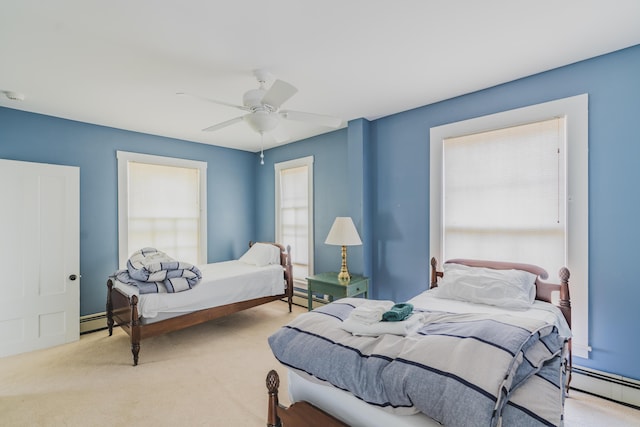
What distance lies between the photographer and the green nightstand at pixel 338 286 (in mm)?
3381

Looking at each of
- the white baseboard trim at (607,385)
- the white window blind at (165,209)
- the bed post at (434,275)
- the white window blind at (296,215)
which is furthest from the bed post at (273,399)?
the white window blind at (165,209)

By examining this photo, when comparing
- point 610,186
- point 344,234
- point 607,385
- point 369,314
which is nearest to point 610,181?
point 610,186

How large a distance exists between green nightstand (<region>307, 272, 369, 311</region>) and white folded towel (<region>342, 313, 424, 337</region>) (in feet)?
5.61

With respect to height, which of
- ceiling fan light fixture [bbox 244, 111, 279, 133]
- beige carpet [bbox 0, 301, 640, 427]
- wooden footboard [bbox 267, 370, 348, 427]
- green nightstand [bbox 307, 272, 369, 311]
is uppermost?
ceiling fan light fixture [bbox 244, 111, 279, 133]

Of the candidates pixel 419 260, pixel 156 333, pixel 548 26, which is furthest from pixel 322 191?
pixel 548 26

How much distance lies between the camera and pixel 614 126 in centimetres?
227

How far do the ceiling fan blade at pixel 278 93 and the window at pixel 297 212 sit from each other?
2358 millimetres

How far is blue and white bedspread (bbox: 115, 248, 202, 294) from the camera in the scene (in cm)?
311

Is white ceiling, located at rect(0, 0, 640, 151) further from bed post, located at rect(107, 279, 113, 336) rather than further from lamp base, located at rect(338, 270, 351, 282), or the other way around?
bed post, located at rect(107, 279, 113, 336)

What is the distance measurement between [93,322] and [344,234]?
3321 mm

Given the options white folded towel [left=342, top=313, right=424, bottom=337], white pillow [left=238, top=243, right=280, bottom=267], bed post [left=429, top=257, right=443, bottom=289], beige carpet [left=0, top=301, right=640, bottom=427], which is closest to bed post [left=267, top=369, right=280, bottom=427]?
white folded towel [left=342, top=313, right=424, bottom=337]

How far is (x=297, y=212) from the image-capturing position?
15.9 ft

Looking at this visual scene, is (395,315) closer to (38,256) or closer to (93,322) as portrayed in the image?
(38,256)

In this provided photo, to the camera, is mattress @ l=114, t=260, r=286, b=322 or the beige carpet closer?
the beige carpet
